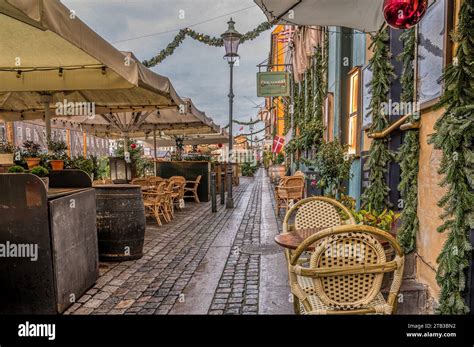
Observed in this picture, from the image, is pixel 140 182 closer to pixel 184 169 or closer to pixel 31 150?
pixel 184 169

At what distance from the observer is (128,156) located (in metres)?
9.48

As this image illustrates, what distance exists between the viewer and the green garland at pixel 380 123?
4020 mm

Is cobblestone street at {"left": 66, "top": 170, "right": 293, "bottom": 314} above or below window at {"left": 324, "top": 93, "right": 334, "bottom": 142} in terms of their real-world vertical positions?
below

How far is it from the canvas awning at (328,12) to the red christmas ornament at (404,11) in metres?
0.76

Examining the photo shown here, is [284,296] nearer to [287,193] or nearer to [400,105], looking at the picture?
[400,105]

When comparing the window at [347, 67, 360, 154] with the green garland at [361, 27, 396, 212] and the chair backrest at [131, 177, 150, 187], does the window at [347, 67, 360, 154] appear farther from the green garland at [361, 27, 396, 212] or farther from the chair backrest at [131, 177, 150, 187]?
the chair backrest at [131, 177, 150, 187]

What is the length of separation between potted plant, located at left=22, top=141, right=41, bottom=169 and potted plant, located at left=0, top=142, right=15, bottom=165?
14cm

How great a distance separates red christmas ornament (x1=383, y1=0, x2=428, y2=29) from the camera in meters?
2.50

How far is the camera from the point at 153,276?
3990mm
